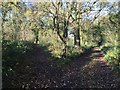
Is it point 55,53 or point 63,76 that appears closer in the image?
point 63,76

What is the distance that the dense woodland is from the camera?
420 inches

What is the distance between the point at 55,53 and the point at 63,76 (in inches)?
197

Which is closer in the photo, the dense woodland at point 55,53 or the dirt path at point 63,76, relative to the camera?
the dirt path at point 63,76

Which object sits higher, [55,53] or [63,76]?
[55,53]

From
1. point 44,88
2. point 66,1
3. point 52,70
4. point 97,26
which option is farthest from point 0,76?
point 97,26

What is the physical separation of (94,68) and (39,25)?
11.2 meters

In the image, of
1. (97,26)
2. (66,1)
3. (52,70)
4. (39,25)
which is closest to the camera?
(52,70)

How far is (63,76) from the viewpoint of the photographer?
463 inches

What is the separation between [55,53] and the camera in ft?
54.6

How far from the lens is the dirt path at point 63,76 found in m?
10.2

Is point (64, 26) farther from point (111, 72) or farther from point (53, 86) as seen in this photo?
point (53, 86)

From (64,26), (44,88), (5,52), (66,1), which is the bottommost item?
(44,88)

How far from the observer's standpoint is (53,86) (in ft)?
33.2

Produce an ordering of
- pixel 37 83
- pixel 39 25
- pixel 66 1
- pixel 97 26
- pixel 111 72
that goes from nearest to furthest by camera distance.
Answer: pixel 37 83 < pixel 111 72 < pixel 66 1 < pixel 39 25 < pixel 97 26
